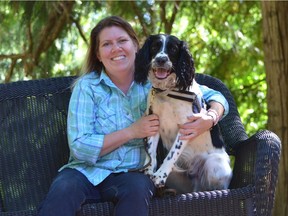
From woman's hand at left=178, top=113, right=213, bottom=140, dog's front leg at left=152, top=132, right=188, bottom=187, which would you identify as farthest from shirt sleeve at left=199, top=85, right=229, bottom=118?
dog's front leg at left=152, top=132, right=188, bottom=187

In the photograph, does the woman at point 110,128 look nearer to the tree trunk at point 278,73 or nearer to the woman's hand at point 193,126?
the woman's hand at point 193,126

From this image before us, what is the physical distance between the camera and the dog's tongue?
10.1ft

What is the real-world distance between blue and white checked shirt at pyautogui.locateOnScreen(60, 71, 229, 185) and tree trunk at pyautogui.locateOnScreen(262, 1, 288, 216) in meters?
1.47

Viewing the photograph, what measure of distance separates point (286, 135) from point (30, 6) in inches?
96.6

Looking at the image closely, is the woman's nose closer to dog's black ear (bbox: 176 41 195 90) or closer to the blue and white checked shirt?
the blue and white checked shirt

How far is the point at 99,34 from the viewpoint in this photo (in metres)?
3.25

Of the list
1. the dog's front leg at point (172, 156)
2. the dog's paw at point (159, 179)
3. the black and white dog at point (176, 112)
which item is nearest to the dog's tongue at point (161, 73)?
the black and white dog at point (176, 112)

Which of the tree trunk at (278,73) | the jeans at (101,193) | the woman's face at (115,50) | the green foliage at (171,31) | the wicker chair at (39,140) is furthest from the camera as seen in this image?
the green foliage at (171,31)

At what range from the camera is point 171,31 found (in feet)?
20.4

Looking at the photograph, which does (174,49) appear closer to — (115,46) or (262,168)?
(115,46)

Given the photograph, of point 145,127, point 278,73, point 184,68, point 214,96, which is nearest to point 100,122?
point 145,127

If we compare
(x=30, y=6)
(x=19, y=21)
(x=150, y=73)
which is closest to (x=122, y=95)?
(x=150, y=73)

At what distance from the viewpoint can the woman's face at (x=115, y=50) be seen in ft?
10.4

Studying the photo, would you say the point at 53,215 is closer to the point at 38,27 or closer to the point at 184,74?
the point at 184,74
